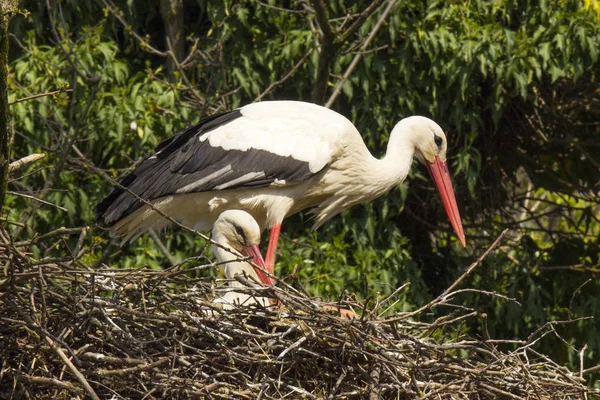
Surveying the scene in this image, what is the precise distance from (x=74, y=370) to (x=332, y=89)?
4.34 meters

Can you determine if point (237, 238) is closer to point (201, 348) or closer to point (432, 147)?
point (201, 348)

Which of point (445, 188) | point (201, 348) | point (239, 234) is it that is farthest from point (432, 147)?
point (201, 348)

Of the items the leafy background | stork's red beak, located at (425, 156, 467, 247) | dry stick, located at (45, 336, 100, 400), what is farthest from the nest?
the leafy background

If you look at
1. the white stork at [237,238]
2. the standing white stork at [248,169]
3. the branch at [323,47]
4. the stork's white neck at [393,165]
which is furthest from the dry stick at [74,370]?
the stork's white neck at [393,165]

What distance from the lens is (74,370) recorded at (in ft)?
14.7

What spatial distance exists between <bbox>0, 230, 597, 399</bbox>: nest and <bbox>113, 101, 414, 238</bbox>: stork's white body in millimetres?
1512

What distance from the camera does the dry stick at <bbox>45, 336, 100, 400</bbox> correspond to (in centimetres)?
442

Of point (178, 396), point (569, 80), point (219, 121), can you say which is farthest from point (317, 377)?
point (569, 80)

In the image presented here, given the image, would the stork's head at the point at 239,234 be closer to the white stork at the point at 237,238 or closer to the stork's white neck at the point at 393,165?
the white stork at the point at 237,238

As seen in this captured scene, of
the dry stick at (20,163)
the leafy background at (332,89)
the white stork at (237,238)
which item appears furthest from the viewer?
the leafy background at (332,89)

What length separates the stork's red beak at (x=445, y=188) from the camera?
7.52 metres

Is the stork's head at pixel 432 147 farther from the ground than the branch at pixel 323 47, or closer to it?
closer to it

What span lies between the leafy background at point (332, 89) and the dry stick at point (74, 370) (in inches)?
115

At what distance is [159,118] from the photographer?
8031 mm
